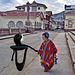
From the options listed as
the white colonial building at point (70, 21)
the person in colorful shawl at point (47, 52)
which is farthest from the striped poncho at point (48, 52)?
the white colonial building at point (70, 21)

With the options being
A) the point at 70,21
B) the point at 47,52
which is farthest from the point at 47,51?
the point at 70,21

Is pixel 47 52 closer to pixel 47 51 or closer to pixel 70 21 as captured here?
pixel 47 51

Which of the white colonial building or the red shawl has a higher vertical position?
the white colonial building

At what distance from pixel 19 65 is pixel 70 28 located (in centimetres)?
3565

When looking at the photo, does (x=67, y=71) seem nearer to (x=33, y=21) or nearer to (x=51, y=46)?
(x=51, y=46)

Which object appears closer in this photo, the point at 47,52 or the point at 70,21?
the point at 47,52

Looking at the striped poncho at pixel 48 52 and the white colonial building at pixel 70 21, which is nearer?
the striped poncho at pixel 48 52

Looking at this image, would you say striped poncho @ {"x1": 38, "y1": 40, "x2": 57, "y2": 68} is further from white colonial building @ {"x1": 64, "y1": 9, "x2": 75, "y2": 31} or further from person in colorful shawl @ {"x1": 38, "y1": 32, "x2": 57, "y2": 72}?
white colonial building @ {"x1": 64, "y1": 9, "x2": 75, "y2": 31}

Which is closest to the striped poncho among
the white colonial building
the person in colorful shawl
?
the person in colorful shawl

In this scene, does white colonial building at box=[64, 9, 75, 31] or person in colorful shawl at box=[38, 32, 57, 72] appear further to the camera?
white colonial building at box=[64, 9, 75, 31]

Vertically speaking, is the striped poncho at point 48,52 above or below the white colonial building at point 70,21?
below

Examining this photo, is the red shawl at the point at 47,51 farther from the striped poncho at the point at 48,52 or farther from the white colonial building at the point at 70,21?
the white colonial building at the point at 70,21

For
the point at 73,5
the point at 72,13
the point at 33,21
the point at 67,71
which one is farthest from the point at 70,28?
the point at 67,71

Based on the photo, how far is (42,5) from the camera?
145ft
